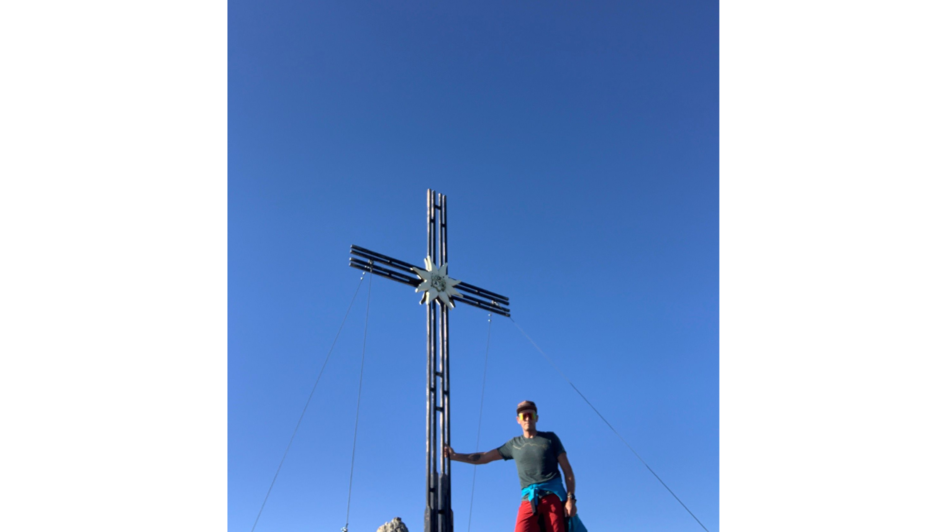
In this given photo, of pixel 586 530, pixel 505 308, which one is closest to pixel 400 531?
pixel 505 308

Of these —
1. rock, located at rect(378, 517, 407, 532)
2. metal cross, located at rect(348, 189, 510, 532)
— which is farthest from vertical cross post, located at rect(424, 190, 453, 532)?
rock, located at rect(378, 517, 407, 532)

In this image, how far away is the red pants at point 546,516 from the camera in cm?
671

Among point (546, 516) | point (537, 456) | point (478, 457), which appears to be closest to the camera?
point (546, 516)

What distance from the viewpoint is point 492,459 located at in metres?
7.36

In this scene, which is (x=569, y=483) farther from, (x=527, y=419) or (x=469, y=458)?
(x=469, y=458)

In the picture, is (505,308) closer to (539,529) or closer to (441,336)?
(441,336)

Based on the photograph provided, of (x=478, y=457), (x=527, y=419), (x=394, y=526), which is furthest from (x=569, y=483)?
(x=394, y=526)

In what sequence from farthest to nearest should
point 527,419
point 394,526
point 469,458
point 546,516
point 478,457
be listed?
point 394,526 → point 469,458 → point 478,457 → point 527,419 → point 546,516

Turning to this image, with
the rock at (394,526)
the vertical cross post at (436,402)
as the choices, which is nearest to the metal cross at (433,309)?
the vertical cross post at (436,402)

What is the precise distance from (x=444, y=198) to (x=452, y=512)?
427 centimetres

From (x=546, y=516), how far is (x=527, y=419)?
36.4 inches

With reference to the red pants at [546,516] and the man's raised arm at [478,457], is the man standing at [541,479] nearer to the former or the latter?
the red pants at [546,516]

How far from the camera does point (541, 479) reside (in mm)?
6844

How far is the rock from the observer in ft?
134
